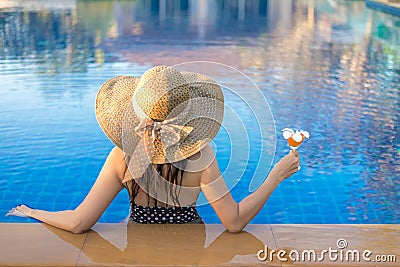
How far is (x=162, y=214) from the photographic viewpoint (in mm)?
2287

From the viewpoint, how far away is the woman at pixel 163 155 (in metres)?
2.03

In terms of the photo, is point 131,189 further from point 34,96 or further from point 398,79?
point 398,79

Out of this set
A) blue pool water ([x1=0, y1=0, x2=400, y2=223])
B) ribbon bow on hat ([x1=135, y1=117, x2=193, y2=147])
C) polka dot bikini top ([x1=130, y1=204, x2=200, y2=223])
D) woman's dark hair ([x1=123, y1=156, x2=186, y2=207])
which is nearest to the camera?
ribbon bow on hat ([x1=135, y1=117, x2=193, y2=147])

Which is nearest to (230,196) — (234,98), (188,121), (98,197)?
(188,121)

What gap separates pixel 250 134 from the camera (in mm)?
5723

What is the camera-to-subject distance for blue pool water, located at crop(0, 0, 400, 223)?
443 centimetres

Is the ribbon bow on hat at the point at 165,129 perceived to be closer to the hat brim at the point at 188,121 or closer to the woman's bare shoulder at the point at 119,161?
the hat brim at the point at 188,121

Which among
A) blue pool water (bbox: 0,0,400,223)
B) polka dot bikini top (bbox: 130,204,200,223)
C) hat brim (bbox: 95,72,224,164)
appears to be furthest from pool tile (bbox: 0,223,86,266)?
blue pool water (bbox: 0,0,400,223)

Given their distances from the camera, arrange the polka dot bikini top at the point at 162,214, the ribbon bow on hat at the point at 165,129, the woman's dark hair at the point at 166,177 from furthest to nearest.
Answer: the polka dot bikini top at the point at 162,214
the woman's dark hair at the point at 166,177
the ribbon bow on hat at the point at 165,129

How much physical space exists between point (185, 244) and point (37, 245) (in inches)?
18.8

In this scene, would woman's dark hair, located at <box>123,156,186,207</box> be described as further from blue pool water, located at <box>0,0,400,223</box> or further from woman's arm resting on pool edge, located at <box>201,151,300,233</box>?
blue pool water, located at <box>0,0,400,223</box>

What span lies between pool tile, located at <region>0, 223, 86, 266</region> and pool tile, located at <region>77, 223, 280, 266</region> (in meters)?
0.04

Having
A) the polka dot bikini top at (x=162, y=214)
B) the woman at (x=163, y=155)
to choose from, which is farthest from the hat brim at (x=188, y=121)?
the polka dot bikini top at (x=162, y=214)

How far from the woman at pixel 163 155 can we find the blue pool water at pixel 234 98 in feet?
0.40
